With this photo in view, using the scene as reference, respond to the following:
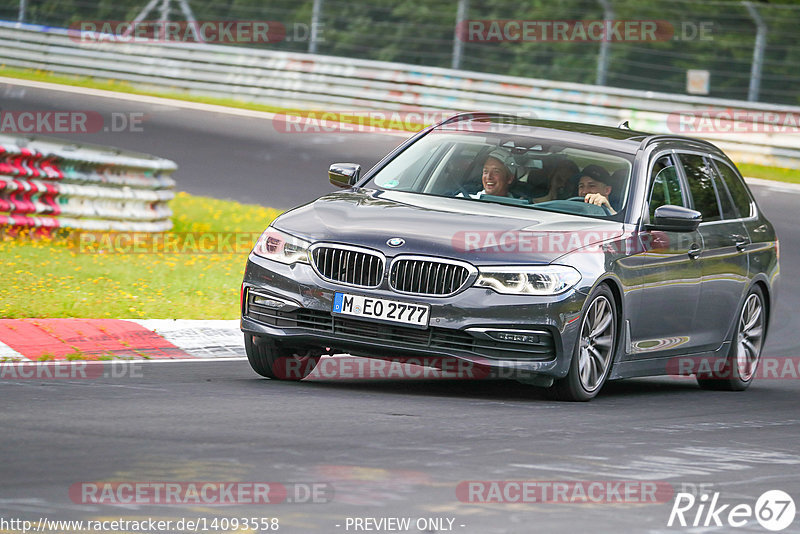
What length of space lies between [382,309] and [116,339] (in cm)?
251

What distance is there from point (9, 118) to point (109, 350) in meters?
14.6

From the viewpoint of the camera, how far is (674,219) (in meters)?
9.45

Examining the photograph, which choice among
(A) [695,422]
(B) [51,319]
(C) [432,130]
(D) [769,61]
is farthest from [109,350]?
(D) [769,61]

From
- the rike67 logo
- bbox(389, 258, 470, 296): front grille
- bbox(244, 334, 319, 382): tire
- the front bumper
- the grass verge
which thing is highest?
bbox(389, 258, 470, 296): front grille

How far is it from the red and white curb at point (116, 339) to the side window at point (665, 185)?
2.95m

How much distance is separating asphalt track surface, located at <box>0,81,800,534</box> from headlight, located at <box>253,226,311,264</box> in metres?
0.73

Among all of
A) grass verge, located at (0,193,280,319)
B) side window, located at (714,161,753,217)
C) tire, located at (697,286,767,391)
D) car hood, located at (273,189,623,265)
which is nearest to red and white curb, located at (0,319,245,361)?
grass verge, located at (0,193,280,319)

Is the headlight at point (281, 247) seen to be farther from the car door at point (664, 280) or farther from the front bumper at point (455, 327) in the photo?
the car door at point (664, 280)

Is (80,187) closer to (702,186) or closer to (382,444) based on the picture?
(702,186)

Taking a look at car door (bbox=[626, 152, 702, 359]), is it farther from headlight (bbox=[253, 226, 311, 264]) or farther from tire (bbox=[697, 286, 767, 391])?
headlight (bbox=[253, 226, 311, 264])

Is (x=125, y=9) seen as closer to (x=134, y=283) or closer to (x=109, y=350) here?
(x=134, y=283)

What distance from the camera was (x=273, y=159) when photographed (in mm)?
22719

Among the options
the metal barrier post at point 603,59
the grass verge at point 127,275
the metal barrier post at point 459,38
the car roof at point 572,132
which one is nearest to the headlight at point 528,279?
the car roof at point 572,132

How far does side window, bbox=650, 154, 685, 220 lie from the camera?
9.91 metres
